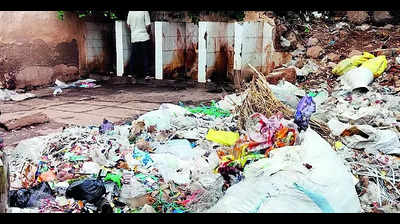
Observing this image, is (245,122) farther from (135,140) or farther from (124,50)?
(124,50)

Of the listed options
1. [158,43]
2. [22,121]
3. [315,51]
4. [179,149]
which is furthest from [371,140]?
[158,43]

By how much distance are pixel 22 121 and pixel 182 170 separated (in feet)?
8.45

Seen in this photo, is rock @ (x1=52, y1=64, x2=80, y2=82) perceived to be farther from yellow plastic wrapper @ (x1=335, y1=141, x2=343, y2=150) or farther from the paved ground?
yellow plastic wrapper @ (x1=335, y1=141, x2=343, y2=150)

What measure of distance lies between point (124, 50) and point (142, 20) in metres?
1.01

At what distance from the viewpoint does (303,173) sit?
97.2 inches

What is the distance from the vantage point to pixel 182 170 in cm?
347

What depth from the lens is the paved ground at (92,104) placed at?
16.8ft

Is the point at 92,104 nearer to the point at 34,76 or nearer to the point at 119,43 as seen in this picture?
the point at 34,76

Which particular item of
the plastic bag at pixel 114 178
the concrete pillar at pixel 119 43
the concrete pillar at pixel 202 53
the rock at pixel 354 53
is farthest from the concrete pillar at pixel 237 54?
the plastic bag at pixel 114 178

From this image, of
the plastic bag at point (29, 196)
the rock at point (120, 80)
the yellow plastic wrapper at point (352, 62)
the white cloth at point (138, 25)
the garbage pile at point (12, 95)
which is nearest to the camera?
the plastic bag at point (29, 196)

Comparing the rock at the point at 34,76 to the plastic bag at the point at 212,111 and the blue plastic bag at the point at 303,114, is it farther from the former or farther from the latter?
the blue plastic bag at the point at 303,114

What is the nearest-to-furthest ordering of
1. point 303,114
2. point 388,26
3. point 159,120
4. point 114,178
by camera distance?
1. point 114,178
2. point 303,114
3. point 159,120
4. point 388,26

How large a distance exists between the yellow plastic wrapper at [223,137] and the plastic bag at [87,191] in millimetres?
1519
